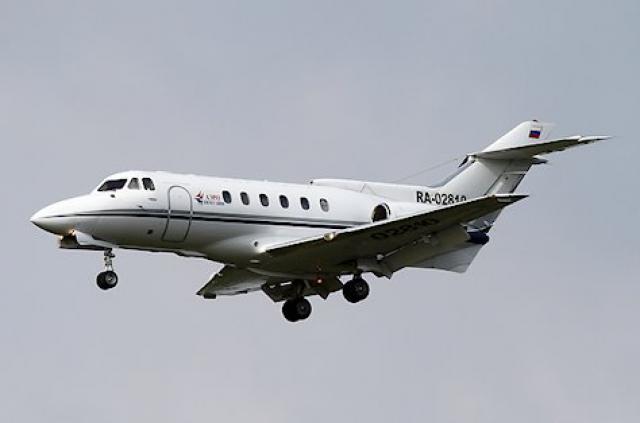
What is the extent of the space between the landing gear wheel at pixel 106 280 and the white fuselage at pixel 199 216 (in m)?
0.78

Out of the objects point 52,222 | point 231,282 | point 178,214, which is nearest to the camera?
point 52,222

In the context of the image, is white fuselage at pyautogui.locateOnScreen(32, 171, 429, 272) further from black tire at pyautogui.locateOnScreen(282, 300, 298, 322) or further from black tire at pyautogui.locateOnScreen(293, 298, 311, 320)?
black tire at pyautogui.locateOnScreen(282, 300, 298, 322)

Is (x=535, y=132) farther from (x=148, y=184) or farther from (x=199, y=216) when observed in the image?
(x=148, y=184)

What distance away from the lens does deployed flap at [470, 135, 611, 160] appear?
51.3m

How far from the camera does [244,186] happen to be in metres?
49.8

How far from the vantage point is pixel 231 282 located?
53.9m

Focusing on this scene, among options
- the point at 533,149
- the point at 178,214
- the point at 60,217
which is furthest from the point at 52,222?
the point at 533,149

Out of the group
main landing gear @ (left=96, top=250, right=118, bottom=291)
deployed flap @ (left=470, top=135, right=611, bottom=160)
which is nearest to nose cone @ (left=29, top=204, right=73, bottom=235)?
main landing gear @ (left=96, top=250, right=118, bottom=291)

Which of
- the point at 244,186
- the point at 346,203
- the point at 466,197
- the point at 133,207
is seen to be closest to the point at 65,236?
the point at 133,207

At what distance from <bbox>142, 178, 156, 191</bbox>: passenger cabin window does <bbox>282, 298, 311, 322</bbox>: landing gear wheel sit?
7193 millimetres

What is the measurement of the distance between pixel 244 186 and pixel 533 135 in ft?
33.0

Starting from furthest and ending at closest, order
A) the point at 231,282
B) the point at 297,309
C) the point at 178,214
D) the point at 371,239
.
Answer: the point at 231,282
the point at 297,309
the point at 371,239
the point at 178,214

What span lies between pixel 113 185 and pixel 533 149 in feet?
40.9

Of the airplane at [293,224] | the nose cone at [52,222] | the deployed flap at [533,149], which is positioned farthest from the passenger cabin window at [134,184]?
the deployed flap at [533,149]
